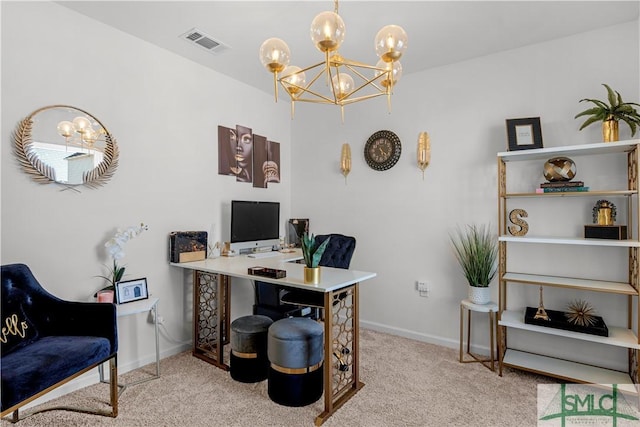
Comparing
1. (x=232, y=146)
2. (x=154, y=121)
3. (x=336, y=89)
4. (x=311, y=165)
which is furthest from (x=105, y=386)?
(x=311, y=165)

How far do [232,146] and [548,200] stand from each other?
9.47ft

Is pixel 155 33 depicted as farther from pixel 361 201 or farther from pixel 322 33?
pixel 361 201

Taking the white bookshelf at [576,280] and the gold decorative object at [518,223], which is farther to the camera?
the gold decorative object at [518,223]

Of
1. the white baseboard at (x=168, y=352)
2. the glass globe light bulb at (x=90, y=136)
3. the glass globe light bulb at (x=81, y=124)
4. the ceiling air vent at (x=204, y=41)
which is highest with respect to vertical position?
the ceiling air vent at (x=204, y=41)

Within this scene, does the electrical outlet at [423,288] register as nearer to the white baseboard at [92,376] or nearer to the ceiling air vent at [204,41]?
the white baseboard at [92,376]

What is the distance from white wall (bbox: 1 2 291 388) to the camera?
216 cm

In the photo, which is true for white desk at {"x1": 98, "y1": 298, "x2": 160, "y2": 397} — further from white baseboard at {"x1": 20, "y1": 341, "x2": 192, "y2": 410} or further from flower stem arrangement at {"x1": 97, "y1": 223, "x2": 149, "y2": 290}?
flower stem arrangement at {"x1": 97, "y1": 223, "x2": 149, "y2": 290}

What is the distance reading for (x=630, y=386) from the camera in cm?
228

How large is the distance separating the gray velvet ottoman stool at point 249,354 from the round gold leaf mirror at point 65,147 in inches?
59.4

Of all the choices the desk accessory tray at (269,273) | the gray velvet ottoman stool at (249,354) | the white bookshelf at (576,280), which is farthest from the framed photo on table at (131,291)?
the white bookshelf at (576,280)

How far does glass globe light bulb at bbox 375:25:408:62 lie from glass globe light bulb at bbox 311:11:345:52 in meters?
0.22

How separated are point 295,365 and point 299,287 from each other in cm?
51

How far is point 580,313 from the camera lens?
2.48 metres

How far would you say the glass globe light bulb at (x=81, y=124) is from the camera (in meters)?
2.39
